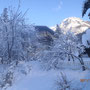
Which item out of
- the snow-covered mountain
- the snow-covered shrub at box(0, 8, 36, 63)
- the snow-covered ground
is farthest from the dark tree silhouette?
the snow-covered mountain

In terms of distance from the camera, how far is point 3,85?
8.94 metres

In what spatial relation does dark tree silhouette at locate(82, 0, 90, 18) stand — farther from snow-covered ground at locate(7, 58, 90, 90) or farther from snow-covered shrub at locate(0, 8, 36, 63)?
snow-covered shrub at locate(0, 8, 36, 63)

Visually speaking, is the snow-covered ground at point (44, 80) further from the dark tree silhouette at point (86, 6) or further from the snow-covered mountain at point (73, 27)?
the snow-covered mountain at point (73, 27)

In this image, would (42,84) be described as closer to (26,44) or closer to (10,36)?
(10,36)

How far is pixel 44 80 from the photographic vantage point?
9.45 metres

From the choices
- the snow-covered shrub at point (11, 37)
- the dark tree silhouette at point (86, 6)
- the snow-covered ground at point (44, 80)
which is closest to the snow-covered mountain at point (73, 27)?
the snow-covered shrub at point (11, 37)

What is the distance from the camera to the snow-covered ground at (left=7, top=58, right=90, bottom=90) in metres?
8.22

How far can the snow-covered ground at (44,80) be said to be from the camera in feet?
27.0

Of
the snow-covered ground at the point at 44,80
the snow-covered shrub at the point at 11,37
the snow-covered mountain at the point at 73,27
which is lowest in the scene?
the snow-covered ground at the point at 44,80

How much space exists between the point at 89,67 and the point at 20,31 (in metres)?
7.78

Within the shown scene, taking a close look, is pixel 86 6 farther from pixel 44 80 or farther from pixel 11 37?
pixel 11 37

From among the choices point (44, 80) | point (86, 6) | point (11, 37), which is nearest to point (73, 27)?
point (11, 37)

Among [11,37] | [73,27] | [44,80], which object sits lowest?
[44,80]

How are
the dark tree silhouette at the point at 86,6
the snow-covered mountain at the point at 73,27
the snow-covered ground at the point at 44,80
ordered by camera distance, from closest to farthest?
the dark tree silhouette at the point at 86,6 → the snow-covered ground at the point at 44,80 → the snow-covered mountain at the point at 73,27
